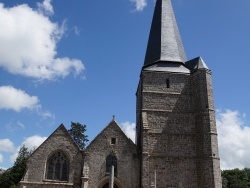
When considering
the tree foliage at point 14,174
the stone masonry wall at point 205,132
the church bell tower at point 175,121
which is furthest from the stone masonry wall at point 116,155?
the tree foliage at point 14,174

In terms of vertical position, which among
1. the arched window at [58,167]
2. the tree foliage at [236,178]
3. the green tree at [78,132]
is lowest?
the arched window at [58,167]

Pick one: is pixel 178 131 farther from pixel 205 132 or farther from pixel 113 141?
pixel 113 141

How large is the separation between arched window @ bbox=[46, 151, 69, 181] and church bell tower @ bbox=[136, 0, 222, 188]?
17.3 feet

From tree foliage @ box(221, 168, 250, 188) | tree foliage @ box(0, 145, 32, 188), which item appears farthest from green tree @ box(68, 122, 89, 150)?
tree foliage @ box(221, 168, 250, 188)

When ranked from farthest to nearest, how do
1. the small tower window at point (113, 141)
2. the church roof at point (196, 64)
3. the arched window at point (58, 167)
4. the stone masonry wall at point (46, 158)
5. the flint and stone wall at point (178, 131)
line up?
the church roof at point (196, 64) < the small tower window at point (113, 141) < the flint and stone wall at point (178, 131) < the arched window at point (58, 167) < the stone masonry wall at point (46, 158)

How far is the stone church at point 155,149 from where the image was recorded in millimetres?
21312

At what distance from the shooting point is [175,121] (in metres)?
23.6

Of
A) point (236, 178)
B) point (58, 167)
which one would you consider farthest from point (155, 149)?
point (236, 178)

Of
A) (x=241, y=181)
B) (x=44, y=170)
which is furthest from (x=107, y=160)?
(x=241, y=181)

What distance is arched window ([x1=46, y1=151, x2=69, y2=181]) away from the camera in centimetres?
2147

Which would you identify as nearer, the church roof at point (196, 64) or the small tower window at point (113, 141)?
the small tower window at point (113, 141)

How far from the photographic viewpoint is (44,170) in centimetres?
2138

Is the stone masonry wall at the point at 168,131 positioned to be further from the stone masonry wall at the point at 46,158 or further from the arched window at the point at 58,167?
the arched window at the point at 58,167


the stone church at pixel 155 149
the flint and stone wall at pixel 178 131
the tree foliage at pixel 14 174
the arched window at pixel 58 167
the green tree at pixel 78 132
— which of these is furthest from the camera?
the green tree at pixel 78 132
